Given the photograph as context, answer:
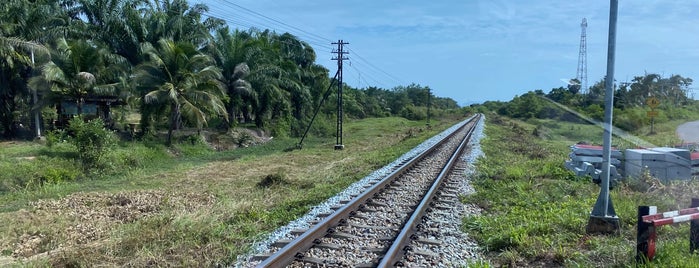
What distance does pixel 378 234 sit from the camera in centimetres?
711

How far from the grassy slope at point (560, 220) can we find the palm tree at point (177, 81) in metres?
15.4

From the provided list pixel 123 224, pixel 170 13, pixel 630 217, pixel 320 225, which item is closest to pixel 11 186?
pixel 123 224

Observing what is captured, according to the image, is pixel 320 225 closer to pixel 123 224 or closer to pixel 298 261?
pixel 298 261

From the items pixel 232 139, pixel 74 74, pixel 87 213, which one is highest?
pixel 74 74

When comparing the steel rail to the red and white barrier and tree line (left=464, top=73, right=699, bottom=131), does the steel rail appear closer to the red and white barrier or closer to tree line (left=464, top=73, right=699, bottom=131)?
the red and white barrier

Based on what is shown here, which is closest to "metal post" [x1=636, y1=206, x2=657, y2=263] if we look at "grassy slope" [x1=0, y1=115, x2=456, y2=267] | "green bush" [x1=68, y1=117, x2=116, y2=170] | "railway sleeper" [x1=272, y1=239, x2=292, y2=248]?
"railway sleeper" [x1=272, y1=239, x2=292, y2=248]

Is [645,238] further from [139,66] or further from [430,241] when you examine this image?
[139,66]

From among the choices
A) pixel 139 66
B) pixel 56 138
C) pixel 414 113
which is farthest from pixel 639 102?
pixel 414 113

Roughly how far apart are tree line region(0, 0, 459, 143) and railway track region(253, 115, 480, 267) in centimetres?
1591

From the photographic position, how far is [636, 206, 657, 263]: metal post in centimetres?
512

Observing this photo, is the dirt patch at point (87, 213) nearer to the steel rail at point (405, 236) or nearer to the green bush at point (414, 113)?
the steel rail at point (405, 236)

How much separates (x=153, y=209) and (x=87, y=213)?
1.09m

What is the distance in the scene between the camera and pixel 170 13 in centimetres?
3241

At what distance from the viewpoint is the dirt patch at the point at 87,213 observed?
275 inches
